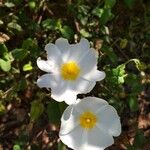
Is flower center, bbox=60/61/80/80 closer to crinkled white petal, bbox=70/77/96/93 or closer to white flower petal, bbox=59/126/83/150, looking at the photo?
crinkled white petal, bbox=70/77/96/93

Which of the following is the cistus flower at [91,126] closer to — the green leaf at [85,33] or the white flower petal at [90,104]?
the white flower petal at [90,104]

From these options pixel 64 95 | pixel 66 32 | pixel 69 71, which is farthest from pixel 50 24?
pixel 64 95

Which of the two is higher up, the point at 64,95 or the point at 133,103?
the point at 64,95

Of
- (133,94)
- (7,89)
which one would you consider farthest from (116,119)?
(7,89)

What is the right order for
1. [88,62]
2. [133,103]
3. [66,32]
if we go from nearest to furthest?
[88,62] → [133,103] → [66,32]

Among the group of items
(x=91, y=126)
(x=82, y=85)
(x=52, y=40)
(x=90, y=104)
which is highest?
(x=82, y=85)

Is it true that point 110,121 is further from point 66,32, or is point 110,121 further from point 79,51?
point 66,32
